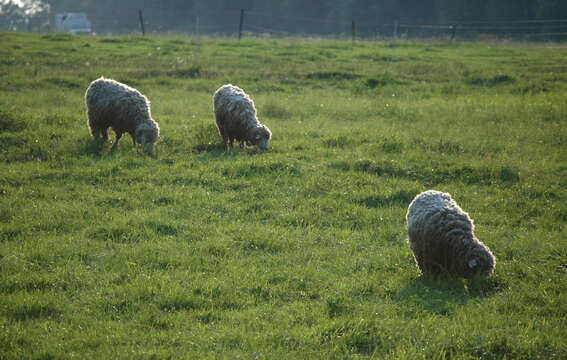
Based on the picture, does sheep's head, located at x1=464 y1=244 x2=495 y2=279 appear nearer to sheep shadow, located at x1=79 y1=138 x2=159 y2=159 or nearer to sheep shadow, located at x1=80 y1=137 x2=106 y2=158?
sheep shadow, located at x1=79 y1=138 x2=159 y2=159

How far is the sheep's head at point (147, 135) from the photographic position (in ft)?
33.5

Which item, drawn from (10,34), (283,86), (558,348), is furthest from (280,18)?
(558,348)

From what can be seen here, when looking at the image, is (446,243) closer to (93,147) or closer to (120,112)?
(120,112)

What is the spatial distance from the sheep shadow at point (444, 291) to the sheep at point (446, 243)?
0.10 m

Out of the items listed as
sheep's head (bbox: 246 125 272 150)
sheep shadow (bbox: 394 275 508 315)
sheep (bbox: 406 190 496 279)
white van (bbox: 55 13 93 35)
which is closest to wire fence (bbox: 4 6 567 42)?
white van (bbox: 55 13 93 35)

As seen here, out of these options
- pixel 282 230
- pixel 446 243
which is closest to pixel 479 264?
pixel 446 243

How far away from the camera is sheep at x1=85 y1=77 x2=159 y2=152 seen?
1020cm

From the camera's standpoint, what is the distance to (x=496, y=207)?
7992 millimetres

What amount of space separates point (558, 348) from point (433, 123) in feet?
30.1

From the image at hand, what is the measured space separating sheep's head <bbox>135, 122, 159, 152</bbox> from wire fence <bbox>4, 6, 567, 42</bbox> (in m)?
27.1

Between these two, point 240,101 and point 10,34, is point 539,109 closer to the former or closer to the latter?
point 240,101

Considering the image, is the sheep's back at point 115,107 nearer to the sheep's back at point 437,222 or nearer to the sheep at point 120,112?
the sheep at point 120,112

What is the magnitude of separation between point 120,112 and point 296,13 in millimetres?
56350

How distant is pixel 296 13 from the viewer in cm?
6275
